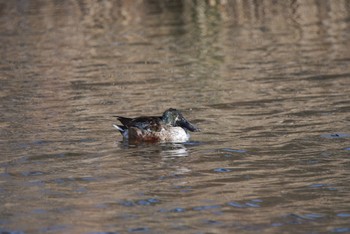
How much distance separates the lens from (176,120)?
13.6m

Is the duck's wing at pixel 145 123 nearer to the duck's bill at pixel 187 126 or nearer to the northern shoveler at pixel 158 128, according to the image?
the northern shoveler at pixel 158 128

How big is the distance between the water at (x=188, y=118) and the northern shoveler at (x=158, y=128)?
0.71ft

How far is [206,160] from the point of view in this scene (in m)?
12.1

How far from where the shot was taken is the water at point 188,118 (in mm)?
9758

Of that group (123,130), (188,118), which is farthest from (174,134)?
(188,118)

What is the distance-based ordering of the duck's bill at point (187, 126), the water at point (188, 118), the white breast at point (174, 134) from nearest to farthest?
the water at point (188, 118)
the white breast at point (174, 134)
the duck's bill at point (187, 126)

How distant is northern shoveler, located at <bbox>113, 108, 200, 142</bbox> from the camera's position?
13.5 meters

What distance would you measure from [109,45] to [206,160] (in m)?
12.0

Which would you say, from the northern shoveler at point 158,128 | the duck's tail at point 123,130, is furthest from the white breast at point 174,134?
the duck's tail at point 123,130

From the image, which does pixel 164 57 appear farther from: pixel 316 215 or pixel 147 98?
pixel 316 215

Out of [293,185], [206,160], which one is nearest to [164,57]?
[206,160]

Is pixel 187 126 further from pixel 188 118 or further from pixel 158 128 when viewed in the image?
pixel 188 118

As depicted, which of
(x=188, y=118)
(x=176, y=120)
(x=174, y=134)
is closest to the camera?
(x=174, y=134)

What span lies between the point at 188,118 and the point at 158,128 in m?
1.48
